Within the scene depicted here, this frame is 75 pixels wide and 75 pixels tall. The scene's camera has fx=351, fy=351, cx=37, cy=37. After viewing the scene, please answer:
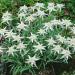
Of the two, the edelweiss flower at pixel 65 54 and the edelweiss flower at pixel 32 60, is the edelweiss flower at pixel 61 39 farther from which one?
the edelweiss flower at pixel 32 60

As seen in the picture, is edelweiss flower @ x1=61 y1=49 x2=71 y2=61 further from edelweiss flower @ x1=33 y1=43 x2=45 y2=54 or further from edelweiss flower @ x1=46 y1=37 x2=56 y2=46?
edelweiss flower @ x1=33 y1=43 x2=45 y2=54

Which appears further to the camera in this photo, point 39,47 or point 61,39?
point 61,39

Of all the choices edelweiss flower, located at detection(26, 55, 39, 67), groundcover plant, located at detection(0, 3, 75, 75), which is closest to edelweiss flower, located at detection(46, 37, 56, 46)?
groundcover plant, located at detection(0, 3, 75, 75)

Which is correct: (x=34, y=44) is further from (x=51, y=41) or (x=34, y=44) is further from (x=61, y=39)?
(x=61, y=39)

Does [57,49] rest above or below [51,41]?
below

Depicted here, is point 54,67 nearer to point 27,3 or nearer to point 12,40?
point 12,40

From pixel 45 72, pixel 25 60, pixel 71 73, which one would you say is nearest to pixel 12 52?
pixel 25 60

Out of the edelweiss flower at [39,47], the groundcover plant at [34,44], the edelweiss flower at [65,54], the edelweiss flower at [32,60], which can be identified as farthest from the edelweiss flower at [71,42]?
the edelweiss flower at [32,60]

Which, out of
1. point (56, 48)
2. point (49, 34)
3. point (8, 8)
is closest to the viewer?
point (56, 48)

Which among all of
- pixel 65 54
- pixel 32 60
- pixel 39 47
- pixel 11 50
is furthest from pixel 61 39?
pixel 11 50
